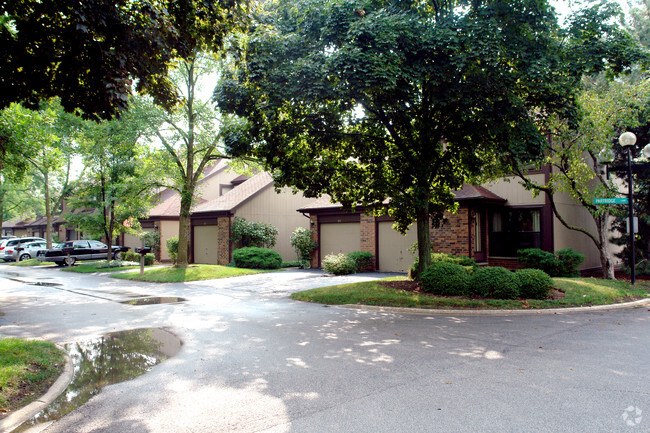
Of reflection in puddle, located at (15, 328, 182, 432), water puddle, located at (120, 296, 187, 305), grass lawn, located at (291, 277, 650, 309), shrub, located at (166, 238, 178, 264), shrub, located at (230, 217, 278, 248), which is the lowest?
water puddle, located at (120, 296, 187, 305)

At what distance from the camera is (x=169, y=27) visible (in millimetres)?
7188

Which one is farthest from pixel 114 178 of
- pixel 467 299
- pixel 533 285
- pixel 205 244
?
pixel 533 285

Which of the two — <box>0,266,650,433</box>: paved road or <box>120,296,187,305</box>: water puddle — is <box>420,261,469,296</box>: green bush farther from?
<box>120,296,187,305</box>: water puddle

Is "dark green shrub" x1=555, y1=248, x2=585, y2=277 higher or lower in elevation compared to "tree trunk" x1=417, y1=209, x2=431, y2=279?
lower

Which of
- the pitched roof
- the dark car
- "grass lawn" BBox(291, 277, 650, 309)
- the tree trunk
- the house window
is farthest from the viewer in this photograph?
the dark car

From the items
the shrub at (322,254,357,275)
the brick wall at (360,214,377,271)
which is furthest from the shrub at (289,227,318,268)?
the shrub at (322,254,357,275)

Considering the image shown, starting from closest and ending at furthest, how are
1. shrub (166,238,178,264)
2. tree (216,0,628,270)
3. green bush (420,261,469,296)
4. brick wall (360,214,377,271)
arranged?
tree (216,0,628,270), green bush (420,261,469,296), brick wall (360,214,377,271), shrub (166,238,178,264)

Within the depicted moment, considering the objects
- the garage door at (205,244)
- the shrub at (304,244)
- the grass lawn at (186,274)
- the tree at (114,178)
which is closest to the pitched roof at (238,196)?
the garage door at (205,244)

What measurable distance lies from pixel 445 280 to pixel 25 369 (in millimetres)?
9680

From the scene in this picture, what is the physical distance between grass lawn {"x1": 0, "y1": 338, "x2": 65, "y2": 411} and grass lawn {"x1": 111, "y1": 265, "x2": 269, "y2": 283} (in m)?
11.8

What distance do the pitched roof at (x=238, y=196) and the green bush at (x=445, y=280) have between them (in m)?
15.6

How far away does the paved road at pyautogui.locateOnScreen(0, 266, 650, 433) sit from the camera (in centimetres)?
442

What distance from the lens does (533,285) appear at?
11727mm

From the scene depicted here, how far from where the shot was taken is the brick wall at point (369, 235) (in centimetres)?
2164
